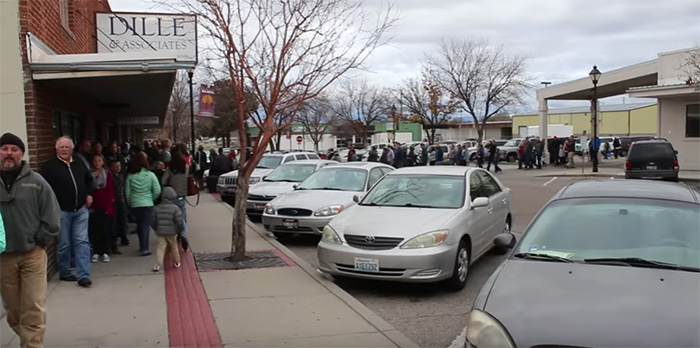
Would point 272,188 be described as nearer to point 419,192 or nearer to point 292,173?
point 292,173

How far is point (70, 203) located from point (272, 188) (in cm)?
717

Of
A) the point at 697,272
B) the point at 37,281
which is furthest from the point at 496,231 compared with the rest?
the point at 37,281

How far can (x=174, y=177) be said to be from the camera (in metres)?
9.41

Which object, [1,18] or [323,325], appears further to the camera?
[1,18]

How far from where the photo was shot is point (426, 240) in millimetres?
6934

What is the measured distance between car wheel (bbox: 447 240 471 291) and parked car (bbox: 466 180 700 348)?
71.4 inches

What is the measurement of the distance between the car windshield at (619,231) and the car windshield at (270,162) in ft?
50.0

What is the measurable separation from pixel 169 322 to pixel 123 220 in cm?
458

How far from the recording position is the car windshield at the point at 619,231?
14.0 ft

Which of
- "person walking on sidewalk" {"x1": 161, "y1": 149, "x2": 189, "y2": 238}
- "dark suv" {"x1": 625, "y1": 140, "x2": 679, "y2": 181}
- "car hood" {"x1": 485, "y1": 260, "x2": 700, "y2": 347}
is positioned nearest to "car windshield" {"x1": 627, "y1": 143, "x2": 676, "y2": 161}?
"dark suv" {"x1": 625, "y1": 140, "x2": 679, "y2": 181}

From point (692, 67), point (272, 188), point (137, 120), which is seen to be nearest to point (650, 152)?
point (692, 67)

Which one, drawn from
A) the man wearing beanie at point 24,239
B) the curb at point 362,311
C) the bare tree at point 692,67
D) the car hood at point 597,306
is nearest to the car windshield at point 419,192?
the curb at point 362,311

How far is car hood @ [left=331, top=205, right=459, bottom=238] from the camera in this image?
7062mm

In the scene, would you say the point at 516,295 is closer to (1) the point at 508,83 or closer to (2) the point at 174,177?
(2) the point at 174,177
